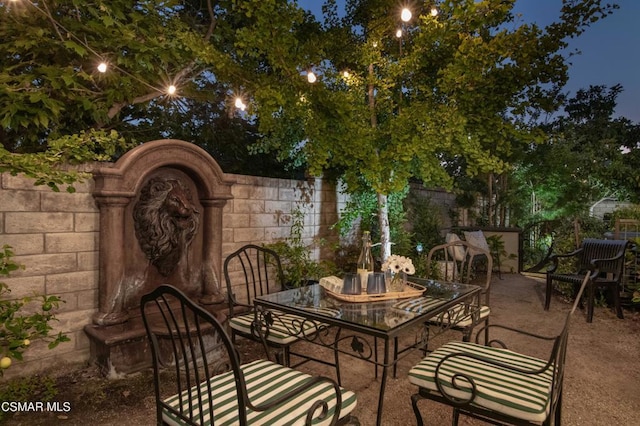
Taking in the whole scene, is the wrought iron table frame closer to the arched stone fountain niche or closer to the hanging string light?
the arched stone fountain niche

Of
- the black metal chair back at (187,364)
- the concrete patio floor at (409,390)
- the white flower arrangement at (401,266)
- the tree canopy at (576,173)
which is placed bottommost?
the concrete patio floor at (409,390)

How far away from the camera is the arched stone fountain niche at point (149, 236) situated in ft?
8.18

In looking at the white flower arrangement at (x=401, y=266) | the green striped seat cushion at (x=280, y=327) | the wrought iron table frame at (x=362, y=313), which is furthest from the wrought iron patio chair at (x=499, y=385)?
the green striped seat cushion at (x=280, y=327)

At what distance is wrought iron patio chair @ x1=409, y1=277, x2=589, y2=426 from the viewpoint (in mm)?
1396

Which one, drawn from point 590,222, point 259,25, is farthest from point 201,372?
point 590,222

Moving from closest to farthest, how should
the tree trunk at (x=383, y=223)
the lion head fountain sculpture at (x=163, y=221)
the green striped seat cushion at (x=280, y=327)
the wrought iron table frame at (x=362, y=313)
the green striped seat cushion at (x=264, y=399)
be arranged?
the green striped seat cushion at (x=264, y=399) < the wrought iron table frame at (x=362, y=313) < the green striped seat cushion at (x=280, y=327) < the lion head fountain sculpture at (x=163, y=221) < the tree trunk at (x=383, y=223)

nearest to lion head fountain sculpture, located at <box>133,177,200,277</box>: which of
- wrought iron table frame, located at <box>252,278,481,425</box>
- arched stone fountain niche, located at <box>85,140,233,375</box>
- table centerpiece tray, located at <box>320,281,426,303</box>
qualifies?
arched stone fountain niche, located at <box>85,140,233,375</box>

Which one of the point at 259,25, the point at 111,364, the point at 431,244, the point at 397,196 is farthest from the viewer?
the point at 431,244

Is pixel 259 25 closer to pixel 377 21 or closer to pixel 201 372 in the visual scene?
pixel 377 21

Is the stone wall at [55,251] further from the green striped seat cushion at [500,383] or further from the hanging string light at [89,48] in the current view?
the green striped seat cushion at [500,383]

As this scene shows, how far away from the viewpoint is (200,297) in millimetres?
3100

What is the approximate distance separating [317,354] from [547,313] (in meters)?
2.92

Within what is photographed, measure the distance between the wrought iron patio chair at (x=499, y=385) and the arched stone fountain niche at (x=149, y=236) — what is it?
6.32 feet

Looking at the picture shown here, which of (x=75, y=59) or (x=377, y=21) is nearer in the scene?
(x=75, y=59)
